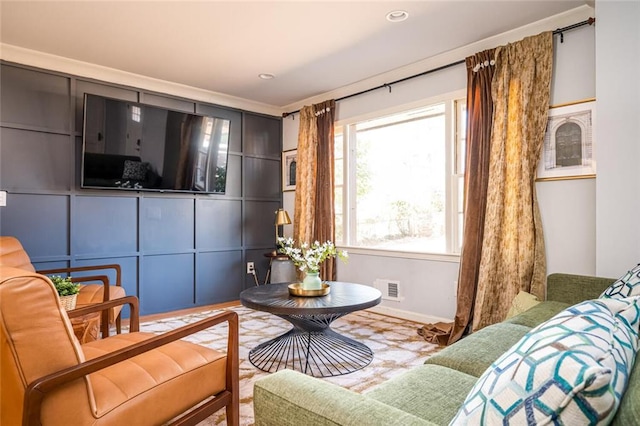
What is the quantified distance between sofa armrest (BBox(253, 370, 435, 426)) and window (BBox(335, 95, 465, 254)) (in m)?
2.80

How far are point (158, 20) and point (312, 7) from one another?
116cm

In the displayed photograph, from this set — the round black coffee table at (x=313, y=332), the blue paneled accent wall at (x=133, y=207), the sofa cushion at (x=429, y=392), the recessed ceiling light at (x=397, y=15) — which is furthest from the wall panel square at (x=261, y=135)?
the sofa cushion at (x=429, y=392)

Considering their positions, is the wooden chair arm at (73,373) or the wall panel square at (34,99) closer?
the wooden chair arm at (73,373)

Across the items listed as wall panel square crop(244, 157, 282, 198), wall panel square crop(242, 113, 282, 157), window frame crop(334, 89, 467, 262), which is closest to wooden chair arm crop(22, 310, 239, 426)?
window frame crop(334, 89, 467, 262)

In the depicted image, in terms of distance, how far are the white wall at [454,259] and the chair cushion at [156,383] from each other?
8.05 feet

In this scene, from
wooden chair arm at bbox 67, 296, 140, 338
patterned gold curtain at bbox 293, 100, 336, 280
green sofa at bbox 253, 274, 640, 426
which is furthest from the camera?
patterned gold curtain at bbox 293, 100, 336, 280

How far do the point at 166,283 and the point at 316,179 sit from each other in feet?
6.76

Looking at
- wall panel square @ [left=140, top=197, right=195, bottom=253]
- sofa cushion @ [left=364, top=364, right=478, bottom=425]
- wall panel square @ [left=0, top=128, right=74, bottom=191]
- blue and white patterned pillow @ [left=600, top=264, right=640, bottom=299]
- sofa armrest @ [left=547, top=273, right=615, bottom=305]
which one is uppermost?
wall panel square @ [left=0, top=128, right=74, bottom=191]

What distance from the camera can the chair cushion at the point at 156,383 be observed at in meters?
1.38

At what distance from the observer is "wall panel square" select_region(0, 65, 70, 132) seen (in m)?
3.38

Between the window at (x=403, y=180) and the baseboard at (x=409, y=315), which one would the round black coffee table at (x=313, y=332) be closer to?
the baseboard at (x=409, y=315)

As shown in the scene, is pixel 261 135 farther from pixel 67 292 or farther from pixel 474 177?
pixel 67 292

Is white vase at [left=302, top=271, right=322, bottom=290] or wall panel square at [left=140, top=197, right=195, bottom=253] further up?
wall panel square at [left=140, top=197, right=195, bottom=253]

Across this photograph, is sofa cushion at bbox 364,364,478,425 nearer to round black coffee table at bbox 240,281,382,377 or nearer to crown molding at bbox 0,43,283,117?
round black coffee table at bbox 240,281,382,377
